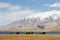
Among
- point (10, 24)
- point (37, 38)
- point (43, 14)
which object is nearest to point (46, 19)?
point (43, 14)

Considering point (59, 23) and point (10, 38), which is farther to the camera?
point (59, 23)

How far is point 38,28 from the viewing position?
381 inches

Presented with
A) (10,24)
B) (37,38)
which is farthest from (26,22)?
(37,38)

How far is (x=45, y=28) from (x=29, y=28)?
3.54ft

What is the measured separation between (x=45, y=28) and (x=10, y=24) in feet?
7.80

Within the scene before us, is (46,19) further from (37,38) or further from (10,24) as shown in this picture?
(37,38)

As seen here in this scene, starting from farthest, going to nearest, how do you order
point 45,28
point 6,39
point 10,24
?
point 45,28 < point 10,24 < point 6,39

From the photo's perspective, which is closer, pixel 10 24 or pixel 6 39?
pixel 6 39

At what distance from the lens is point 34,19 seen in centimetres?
945

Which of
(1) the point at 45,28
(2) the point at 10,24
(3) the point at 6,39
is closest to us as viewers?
(3) the point at 6,39

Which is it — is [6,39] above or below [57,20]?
below

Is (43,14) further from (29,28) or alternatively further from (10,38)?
(10,38)

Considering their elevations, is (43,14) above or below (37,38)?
above

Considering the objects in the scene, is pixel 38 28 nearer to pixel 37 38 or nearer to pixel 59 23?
pixel 59 23
